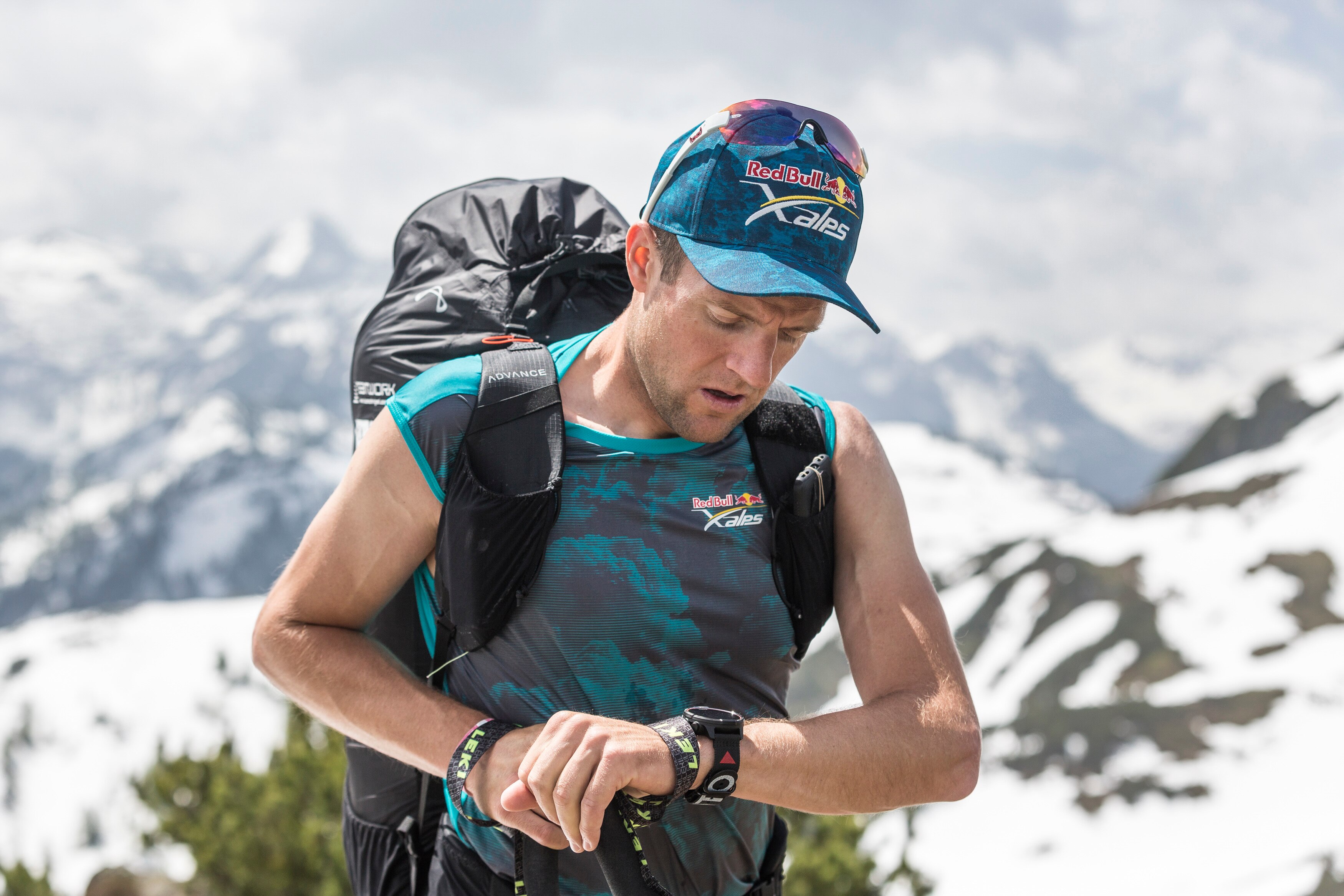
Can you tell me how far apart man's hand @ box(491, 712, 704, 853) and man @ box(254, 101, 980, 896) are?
0.51 metres

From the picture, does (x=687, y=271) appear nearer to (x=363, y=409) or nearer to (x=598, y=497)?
(x=598, y=497)

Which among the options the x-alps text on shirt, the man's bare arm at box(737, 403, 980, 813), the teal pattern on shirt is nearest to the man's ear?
the teal pattern on shirt

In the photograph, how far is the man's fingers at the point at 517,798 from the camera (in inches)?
118

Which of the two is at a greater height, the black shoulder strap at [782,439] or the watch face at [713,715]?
the black shoulder strap at [782,439]

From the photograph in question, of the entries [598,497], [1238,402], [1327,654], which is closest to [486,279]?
[598,497]

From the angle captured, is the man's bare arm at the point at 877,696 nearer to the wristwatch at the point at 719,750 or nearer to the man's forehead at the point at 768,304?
the wristwatch at the point at 719,750

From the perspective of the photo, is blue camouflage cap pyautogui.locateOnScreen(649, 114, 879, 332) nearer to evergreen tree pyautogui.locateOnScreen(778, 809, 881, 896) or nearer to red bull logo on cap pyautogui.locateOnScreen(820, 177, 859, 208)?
red bull logo on cap pyautogui.locateOnScreen(820, 177, 859, 208)

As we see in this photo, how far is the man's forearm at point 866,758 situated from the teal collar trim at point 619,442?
105cm

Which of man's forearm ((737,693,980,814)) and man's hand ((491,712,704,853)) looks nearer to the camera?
man's hand ((491,712,704,853))

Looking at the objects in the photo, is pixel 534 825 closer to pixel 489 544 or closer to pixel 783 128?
pixel 489 544

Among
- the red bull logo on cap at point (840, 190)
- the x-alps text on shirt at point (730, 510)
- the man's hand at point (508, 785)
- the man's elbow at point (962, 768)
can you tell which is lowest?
the man's elbow at point (962, 768)

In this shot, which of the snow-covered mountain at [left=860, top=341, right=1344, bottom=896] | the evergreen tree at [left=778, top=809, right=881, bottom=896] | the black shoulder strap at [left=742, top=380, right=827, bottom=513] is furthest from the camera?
the snow-covered mountain at [left=860, top=341, right=1344, bottom=896]

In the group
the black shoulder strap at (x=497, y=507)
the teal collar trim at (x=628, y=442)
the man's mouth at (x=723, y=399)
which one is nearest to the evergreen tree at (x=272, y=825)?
the black shoulder strap at (x=497, y=507)

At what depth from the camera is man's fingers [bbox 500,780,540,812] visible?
118 inches
